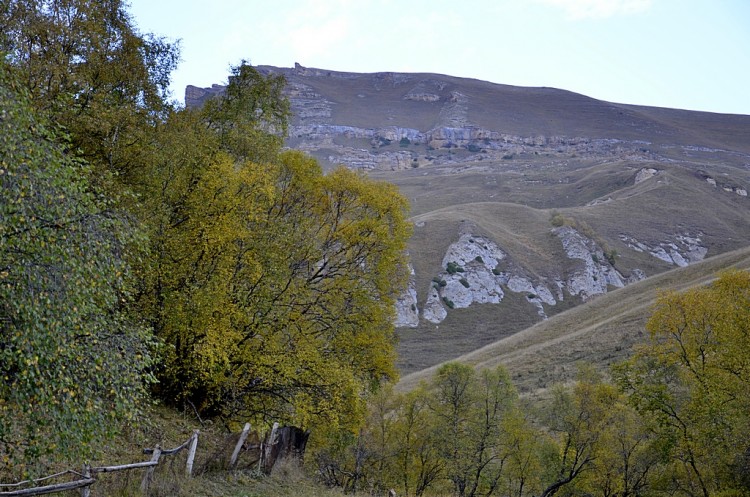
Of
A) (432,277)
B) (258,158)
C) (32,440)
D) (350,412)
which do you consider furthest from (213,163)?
(432,277)

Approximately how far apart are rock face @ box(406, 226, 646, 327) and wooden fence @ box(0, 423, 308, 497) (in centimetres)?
7115

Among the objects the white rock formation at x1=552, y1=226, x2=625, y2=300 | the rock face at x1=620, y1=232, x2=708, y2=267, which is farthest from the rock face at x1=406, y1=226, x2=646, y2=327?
the rock face at x1=620, y1=232, x2=708, y2=267

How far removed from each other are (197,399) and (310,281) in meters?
6.84

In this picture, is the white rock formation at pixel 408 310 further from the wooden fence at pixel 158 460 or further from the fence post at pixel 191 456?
the fence post at pixel 191 456

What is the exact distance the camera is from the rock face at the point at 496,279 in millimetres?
99438

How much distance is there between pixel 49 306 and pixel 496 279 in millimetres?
101419

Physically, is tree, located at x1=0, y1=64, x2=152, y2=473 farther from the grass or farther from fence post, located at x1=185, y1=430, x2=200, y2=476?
fence post, located at x1=185, y1=430, x2=200, y2=476

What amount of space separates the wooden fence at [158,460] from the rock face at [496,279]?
7115cm

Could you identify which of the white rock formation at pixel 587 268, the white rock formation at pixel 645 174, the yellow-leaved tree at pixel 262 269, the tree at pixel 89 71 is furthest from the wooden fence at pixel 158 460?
Result: the white rock formation at pixel 645 174

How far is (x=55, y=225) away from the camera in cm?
1000

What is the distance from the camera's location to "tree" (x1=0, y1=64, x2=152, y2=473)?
9.01 m

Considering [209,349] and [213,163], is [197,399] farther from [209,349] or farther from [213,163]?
[213,163]

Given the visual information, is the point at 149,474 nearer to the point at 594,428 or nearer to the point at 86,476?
the point at 86,476

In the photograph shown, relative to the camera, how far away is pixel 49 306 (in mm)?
9211
